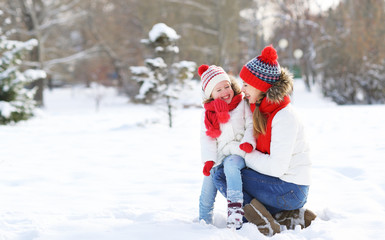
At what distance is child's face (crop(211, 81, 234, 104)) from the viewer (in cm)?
269

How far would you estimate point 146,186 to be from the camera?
159 inches

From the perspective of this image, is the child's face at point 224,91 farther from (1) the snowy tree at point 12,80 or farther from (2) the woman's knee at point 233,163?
(1) the snowy tree at point 12,80

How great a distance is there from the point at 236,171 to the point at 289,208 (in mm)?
491

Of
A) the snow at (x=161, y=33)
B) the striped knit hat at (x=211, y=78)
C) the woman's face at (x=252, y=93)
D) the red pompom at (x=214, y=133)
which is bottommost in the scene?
the red pompom at (x=214, y=133)

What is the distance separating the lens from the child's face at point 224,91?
8.83 feet

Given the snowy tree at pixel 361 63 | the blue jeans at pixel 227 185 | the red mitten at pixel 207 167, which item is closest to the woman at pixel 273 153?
the blue jeans at pixel 227 185

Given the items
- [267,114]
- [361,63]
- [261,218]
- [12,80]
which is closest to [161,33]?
[12,80]

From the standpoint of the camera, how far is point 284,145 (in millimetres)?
2357

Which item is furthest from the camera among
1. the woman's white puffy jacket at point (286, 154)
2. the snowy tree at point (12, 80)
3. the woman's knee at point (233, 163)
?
the snowy tree at point (12, 80)

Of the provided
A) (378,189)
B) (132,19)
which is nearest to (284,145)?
(378,189)

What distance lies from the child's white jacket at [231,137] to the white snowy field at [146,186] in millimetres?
512

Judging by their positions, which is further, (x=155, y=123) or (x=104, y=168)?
(x=155, y=123)

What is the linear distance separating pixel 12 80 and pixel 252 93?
28.4ft

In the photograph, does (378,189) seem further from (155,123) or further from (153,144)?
(155,123)
